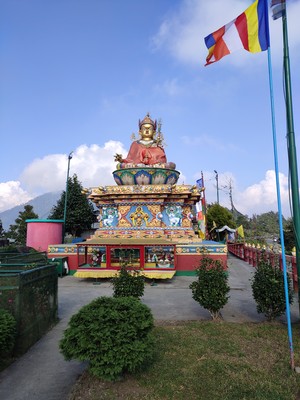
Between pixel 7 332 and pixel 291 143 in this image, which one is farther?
pixel 291 143

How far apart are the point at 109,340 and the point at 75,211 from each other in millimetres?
33169

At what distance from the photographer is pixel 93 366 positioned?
4.43m

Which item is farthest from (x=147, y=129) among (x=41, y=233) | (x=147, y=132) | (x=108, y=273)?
(x=108, y=273)

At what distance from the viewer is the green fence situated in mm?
5816

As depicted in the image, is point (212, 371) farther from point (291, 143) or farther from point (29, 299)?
point (291, 143)

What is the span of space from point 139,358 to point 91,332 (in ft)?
2.61

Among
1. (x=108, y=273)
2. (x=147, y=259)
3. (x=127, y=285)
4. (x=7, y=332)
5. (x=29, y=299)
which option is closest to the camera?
(x=7, y=332)

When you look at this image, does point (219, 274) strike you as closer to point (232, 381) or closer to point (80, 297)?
point (232, 381)

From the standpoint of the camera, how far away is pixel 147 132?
75.5ft

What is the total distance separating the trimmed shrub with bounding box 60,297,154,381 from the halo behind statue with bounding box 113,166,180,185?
1492 cm

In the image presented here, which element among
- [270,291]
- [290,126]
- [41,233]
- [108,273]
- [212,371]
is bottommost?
[212,371]

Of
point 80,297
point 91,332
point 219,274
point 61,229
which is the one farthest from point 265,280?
point 61,229

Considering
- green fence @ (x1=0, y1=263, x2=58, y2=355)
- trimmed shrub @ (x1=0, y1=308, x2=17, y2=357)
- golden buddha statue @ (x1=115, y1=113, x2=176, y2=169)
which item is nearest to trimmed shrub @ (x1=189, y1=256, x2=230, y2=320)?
green fence @ (x1=0, y1=263, x2=58, y2=355)

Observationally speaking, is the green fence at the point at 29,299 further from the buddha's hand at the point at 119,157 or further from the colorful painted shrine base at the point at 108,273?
the buddha's hand at the point at 119,157
